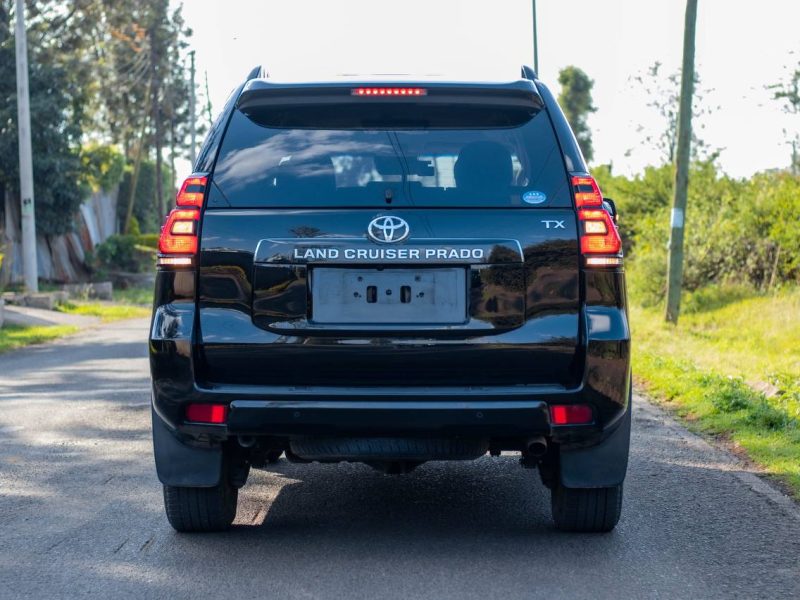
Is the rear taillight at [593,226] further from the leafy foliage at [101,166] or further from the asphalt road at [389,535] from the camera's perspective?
the leafy foliage at [101,166]

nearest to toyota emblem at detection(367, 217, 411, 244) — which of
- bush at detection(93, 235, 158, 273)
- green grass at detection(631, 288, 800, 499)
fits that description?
green grass at detection(631, 288, 800, 499)

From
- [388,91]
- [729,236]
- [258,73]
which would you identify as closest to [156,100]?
[729,236]

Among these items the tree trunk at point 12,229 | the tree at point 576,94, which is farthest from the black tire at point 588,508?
the tree at point 576,94

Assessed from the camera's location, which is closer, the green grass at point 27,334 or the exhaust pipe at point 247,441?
the exhaust pipe at point 247,441

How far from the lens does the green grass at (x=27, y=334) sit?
1638 cm

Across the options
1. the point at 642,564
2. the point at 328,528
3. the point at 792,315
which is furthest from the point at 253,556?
the point at 792,315

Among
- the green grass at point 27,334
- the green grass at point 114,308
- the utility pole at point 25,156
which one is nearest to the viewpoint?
the green grass at point 27,334

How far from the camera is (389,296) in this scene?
4645mm

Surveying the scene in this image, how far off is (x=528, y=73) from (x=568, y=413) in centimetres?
151

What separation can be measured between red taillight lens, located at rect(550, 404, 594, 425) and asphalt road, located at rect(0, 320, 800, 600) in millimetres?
586

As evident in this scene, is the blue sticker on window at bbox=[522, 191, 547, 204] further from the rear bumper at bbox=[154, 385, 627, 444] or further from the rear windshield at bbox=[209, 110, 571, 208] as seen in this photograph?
the rear bumper at bbox=[154, 385, 627, 444]

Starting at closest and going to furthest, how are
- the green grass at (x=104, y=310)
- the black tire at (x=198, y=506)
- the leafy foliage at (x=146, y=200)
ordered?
the black tire at (x=198, y=506)
the green grass at (x=104, y=310)
the leafy foliage at (x=146, y=200)

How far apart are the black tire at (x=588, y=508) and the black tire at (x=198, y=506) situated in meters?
1.44

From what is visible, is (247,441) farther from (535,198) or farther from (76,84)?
(76,84)
